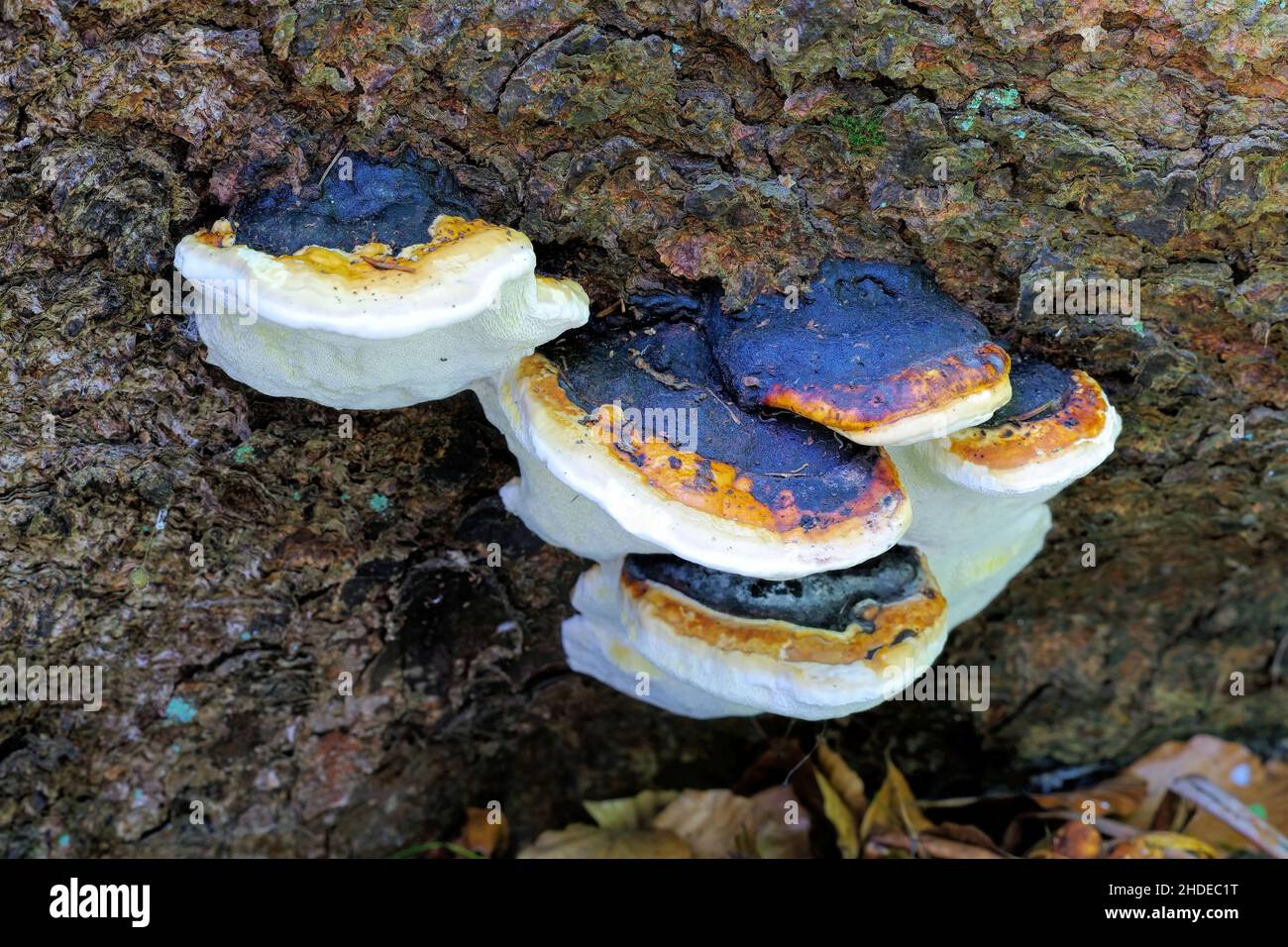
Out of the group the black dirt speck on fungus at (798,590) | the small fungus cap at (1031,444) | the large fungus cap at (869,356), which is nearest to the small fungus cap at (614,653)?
the black dirt speck on fungus at (798,590)

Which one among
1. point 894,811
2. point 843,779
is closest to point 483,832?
point 843,779

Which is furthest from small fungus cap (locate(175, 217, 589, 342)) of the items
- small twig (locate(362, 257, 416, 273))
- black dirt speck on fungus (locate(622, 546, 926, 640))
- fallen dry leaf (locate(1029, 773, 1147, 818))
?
fallen dry leaf (locate(1029, 773, 1147, 818))

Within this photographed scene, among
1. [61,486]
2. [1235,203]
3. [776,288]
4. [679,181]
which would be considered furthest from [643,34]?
[61,486]

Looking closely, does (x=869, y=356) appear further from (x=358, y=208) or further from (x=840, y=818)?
(x=840, y=818)

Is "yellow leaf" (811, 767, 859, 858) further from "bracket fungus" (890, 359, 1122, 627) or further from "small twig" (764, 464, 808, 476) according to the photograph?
"small twig" (764, 464, 808, 476)

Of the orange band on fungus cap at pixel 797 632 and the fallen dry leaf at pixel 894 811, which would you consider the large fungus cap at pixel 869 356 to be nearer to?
the orange band on fungus cap at pixel 797 632

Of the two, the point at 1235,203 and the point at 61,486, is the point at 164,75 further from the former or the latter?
the point at 1235,203

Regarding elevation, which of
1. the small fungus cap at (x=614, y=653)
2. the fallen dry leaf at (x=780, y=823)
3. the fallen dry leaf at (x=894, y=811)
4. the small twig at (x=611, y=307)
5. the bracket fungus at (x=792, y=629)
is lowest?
the fallen dry leaf at (x=780, y=823)
